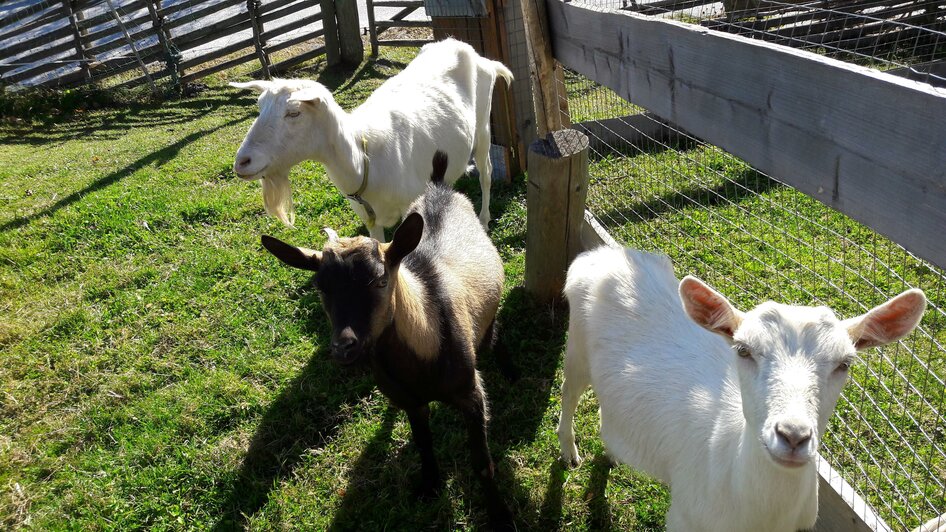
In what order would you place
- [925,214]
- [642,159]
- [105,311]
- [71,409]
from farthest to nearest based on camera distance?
[642,159]
[105,311]
[71,409]
[925,214]

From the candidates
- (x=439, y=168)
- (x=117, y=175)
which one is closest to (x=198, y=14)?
(x=117, y=175)

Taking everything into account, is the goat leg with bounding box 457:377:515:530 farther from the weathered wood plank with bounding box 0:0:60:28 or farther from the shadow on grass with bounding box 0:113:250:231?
the weathered wood plank with bounding box 0:0:60:28

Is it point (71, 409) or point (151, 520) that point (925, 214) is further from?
point (71, 409)

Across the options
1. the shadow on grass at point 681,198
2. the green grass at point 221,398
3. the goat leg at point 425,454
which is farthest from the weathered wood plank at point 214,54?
the goat leg at point 425,454

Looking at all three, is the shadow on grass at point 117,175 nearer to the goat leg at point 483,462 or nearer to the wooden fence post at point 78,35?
the wooden fence post at point 78,35

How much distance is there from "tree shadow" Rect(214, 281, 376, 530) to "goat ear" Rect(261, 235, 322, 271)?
1.35 meters

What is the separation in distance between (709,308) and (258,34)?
509 inches

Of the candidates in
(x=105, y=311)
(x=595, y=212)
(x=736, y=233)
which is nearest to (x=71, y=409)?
(x=105, y=311)

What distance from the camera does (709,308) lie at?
2.03 m

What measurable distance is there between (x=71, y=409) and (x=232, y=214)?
2.89 metres

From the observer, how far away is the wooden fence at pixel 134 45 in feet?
41.2

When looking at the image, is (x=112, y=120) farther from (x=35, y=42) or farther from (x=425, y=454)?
(x=425, y=454)

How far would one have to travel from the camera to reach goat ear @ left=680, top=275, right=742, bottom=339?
6.46 ft

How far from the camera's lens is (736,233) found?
16.6 ft
